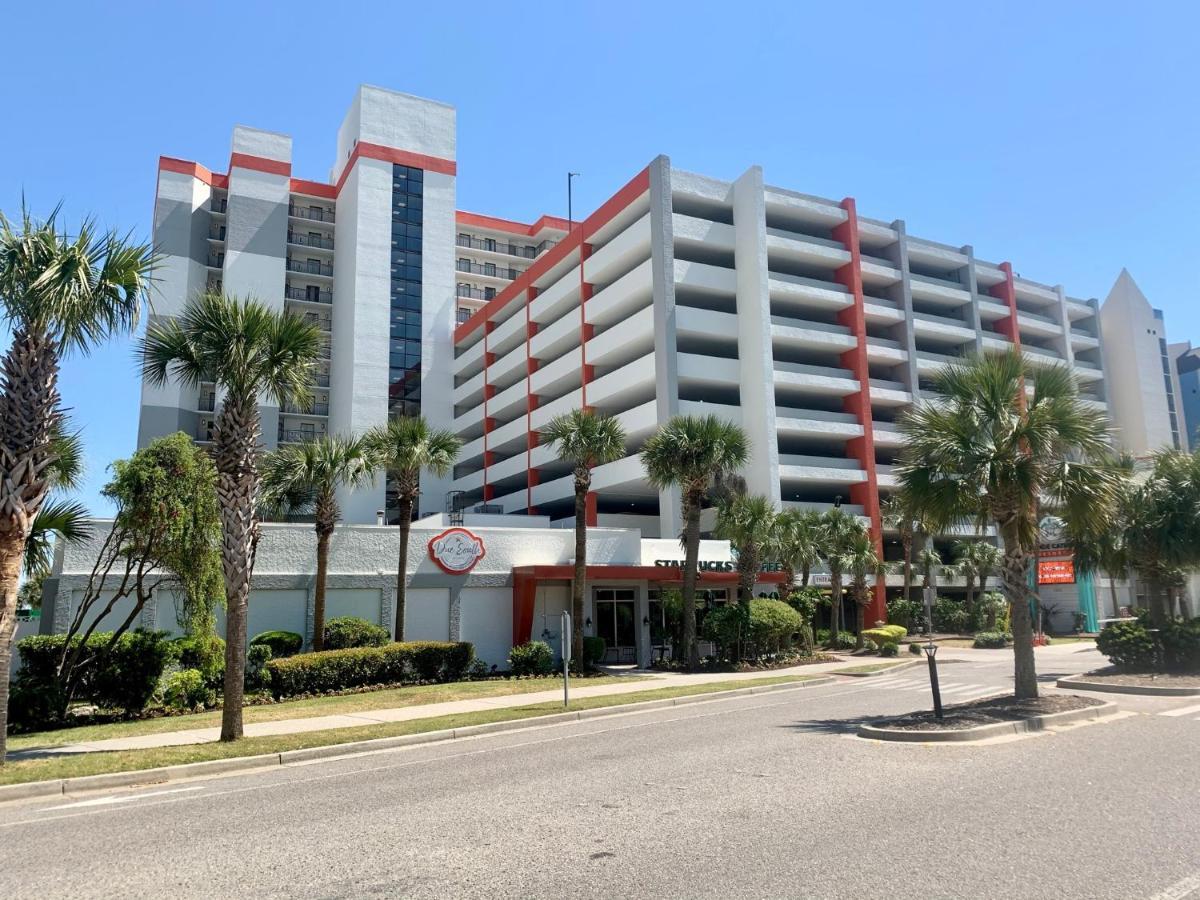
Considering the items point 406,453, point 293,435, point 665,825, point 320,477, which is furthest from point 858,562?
point 293,435

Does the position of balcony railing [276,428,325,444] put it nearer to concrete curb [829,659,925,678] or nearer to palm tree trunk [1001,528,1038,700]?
concrete curb [829,659,925,678]

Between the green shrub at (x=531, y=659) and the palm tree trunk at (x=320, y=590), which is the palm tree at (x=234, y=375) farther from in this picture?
the green shrub at (x=531, y=659)

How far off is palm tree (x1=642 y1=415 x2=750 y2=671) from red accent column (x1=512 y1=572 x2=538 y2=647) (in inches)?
212

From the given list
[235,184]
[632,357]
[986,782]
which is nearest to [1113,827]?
[986,782]

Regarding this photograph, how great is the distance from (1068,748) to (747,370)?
40718 millimetres

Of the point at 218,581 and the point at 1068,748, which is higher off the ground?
the point at 218,581

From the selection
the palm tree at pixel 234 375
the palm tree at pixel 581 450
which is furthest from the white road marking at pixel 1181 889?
the palm tree at pixel 581 450

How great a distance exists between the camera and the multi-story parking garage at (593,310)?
50.9 metres

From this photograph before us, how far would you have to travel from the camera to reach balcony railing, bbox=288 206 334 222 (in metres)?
73.1

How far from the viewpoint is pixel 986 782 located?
30.0 ft

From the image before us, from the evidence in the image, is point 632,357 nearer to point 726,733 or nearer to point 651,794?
point 726,733

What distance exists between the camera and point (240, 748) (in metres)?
13.5

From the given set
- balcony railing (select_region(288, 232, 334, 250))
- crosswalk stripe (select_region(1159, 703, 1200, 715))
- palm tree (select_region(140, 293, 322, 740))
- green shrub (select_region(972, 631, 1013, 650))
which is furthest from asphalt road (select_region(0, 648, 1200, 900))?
balcony railing (select_region(288, 232, 334, 250))

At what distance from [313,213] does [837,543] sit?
180ft
